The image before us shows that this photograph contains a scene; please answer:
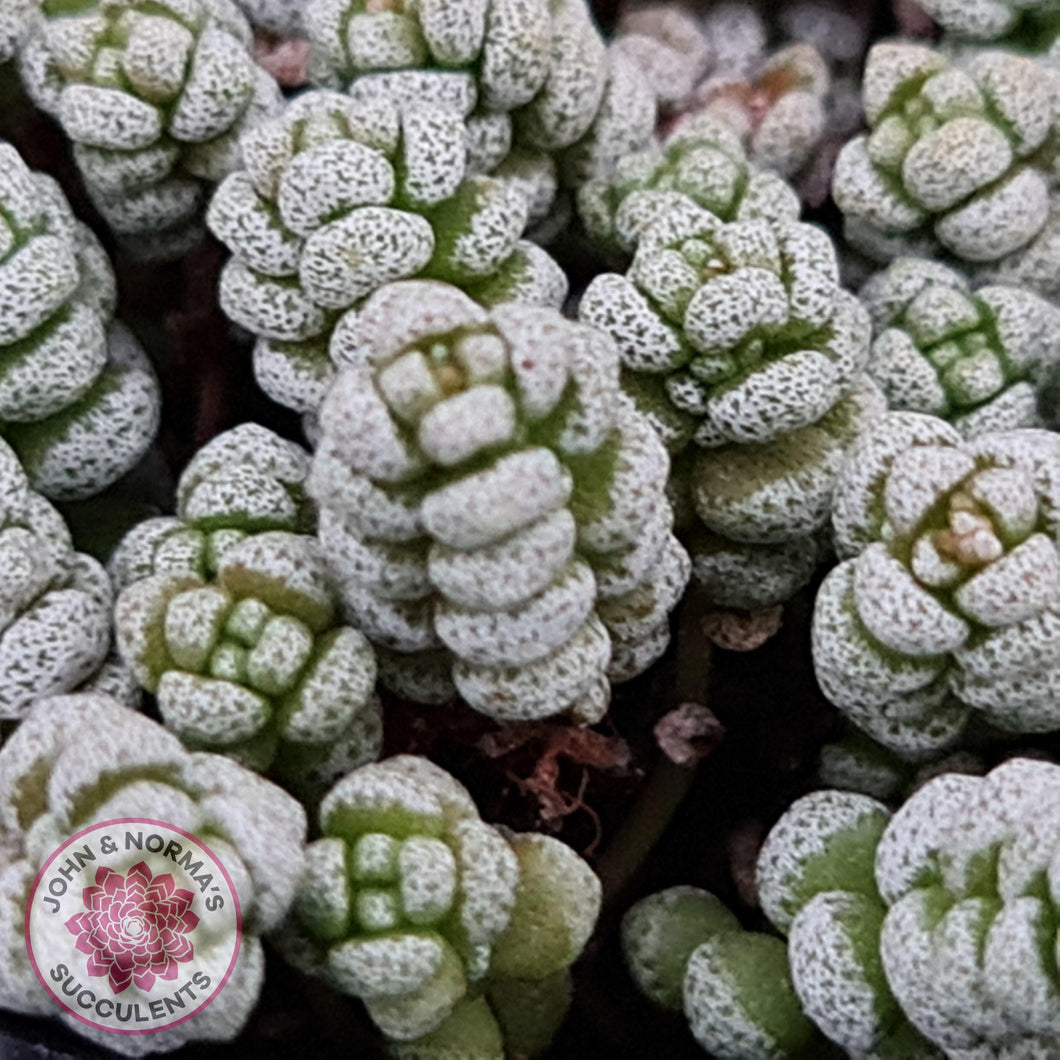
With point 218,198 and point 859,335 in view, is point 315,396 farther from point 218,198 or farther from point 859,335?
point 859,335

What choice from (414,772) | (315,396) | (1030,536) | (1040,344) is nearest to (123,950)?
(414,772)

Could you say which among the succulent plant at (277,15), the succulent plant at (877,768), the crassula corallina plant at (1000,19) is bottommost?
the succulent plant at (877,768)

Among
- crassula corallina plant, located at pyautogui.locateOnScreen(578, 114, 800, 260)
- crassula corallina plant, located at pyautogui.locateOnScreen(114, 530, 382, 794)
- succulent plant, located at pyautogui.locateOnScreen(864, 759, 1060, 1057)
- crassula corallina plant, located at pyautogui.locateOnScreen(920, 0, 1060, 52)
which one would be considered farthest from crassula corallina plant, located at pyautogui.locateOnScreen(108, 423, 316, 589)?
crassula corallina plant, located at pyautogui.locateOnScreen(920, 0, 1060, 52)

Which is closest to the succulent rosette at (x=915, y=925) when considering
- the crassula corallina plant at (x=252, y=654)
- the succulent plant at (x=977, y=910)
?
the succulent plant at (x=977, y=910)

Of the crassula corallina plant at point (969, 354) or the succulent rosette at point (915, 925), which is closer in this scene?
the succulent rosette at point (915, 925)

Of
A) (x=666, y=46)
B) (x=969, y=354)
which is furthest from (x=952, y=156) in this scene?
(x=666, y=46)

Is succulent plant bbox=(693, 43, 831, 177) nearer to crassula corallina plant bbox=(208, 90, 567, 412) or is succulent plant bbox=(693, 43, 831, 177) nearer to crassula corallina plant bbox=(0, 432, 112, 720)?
crassula corallina plant bbox=(208, 90, 567, 412)

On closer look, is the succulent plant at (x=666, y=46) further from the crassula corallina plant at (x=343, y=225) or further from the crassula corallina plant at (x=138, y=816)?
the crassula corallina plant at (x=138, y=816)
